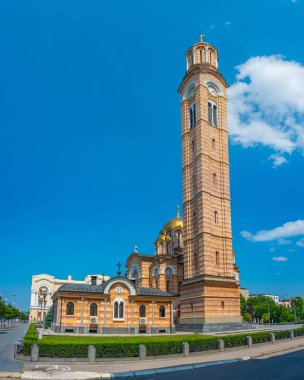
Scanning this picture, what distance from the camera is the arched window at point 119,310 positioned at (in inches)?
1471

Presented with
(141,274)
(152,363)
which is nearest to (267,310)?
(141,274)

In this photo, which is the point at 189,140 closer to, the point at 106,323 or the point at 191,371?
the point at 106,323

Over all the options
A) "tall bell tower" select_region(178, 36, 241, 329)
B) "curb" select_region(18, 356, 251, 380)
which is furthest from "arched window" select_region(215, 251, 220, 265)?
"curb" select_region(18, 356, 251, 380)

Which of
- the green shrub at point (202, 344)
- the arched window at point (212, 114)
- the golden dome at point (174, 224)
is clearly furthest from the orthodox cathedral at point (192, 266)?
the green shrub at point (202, 344)

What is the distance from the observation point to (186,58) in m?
54.2

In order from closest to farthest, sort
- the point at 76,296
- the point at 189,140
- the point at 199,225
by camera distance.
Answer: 1. the point at 76,296
2. the point at 199,225
3. the point at 189,140

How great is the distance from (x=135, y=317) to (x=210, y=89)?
3161 centimetres

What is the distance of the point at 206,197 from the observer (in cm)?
4400

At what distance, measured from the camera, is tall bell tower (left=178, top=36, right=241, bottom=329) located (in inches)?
1619

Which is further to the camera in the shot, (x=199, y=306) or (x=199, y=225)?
(x=199, y=225)

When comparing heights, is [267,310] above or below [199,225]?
below

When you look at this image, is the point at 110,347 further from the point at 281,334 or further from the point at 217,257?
the point at 217,257

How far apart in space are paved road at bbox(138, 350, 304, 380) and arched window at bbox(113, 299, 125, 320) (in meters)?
18.6

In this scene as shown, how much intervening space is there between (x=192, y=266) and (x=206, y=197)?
8.60 m
